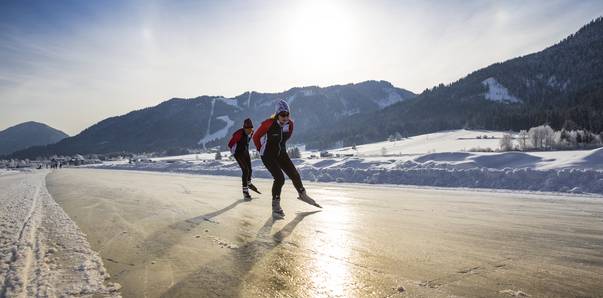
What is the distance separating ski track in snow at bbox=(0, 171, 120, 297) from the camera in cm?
279

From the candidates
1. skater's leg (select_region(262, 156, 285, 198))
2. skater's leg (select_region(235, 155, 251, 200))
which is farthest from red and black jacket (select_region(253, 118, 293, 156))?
skater's leg (select_region(235, 155, 251, 200))

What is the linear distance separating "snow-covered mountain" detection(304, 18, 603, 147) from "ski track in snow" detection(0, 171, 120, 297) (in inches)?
4376

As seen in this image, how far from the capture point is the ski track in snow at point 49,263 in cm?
279

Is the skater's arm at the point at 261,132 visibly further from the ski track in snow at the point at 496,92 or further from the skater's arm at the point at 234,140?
the ski track in snow at the point at 496,92

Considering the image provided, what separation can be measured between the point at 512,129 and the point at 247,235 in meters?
112

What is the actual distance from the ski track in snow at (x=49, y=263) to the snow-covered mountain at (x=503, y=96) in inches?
4376

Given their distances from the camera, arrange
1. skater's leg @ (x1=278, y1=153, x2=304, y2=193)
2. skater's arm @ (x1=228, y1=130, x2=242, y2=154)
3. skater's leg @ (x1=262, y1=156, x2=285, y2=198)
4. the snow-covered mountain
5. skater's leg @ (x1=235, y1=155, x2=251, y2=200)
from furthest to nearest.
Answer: the snow-covered mountain → skater's arm @ (x1=228, y1=130, x2=242, y2=154) → skater's leg @ (x1=235, y1=155, x2=251, y2=200) → skater's leg @ (x1=278, y1=153, x2=304, y2=193) → skater's leg @ (x1=262, y1=156, x2=285, y2=198)

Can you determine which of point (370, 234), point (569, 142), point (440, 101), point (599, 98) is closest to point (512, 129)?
point (599, 98)

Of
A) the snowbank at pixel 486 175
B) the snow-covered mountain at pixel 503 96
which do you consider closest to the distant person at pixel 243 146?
the snowbank at pixel 486 175

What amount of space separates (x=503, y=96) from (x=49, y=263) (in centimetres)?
16726

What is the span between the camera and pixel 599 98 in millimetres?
95500

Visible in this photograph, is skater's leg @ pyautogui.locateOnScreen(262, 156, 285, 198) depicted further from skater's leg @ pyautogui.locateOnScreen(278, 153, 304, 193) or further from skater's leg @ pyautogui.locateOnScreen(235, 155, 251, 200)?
skater's leg @ pyautogui.locateOnScreen(235, 155, 251, 200)

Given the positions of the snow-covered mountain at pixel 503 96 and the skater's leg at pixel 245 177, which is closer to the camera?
the skater's leg at pixel 245 177

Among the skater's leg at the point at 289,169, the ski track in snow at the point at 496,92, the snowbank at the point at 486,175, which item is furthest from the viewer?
the ski track in snow at the point at 496,92
